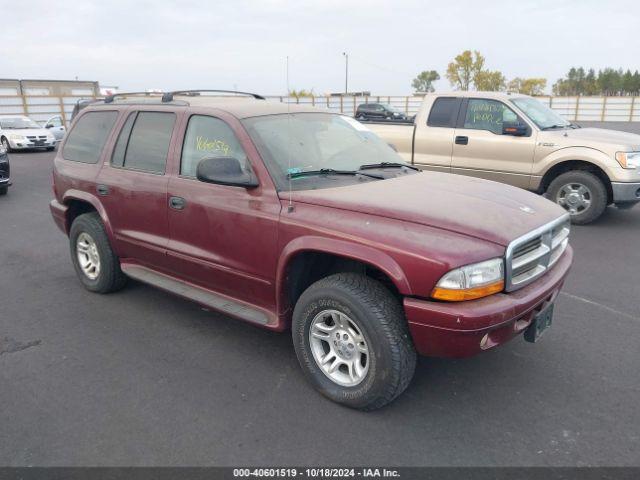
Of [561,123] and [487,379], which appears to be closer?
[487,379]

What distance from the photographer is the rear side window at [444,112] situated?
8.15 metres

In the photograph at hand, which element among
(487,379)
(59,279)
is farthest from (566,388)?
(59,279)

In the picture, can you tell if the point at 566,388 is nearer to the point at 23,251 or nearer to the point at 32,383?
the point at 32,383

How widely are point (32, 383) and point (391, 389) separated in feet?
7.80

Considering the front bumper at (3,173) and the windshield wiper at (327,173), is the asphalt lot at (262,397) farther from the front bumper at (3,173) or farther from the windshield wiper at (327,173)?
the front bumper at (3,173)

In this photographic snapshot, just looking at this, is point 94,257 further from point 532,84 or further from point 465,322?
point 532,84

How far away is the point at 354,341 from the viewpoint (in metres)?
3.01

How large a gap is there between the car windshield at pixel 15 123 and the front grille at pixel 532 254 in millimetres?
20353

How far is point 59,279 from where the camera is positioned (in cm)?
542

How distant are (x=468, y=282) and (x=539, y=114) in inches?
245

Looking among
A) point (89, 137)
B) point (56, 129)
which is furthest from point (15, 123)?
point (89, 137)

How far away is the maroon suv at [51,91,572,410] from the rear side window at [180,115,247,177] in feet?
0.04

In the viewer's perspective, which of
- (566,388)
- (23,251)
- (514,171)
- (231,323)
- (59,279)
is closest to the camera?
(566,388)

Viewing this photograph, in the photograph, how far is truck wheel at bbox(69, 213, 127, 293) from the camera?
4.67m
